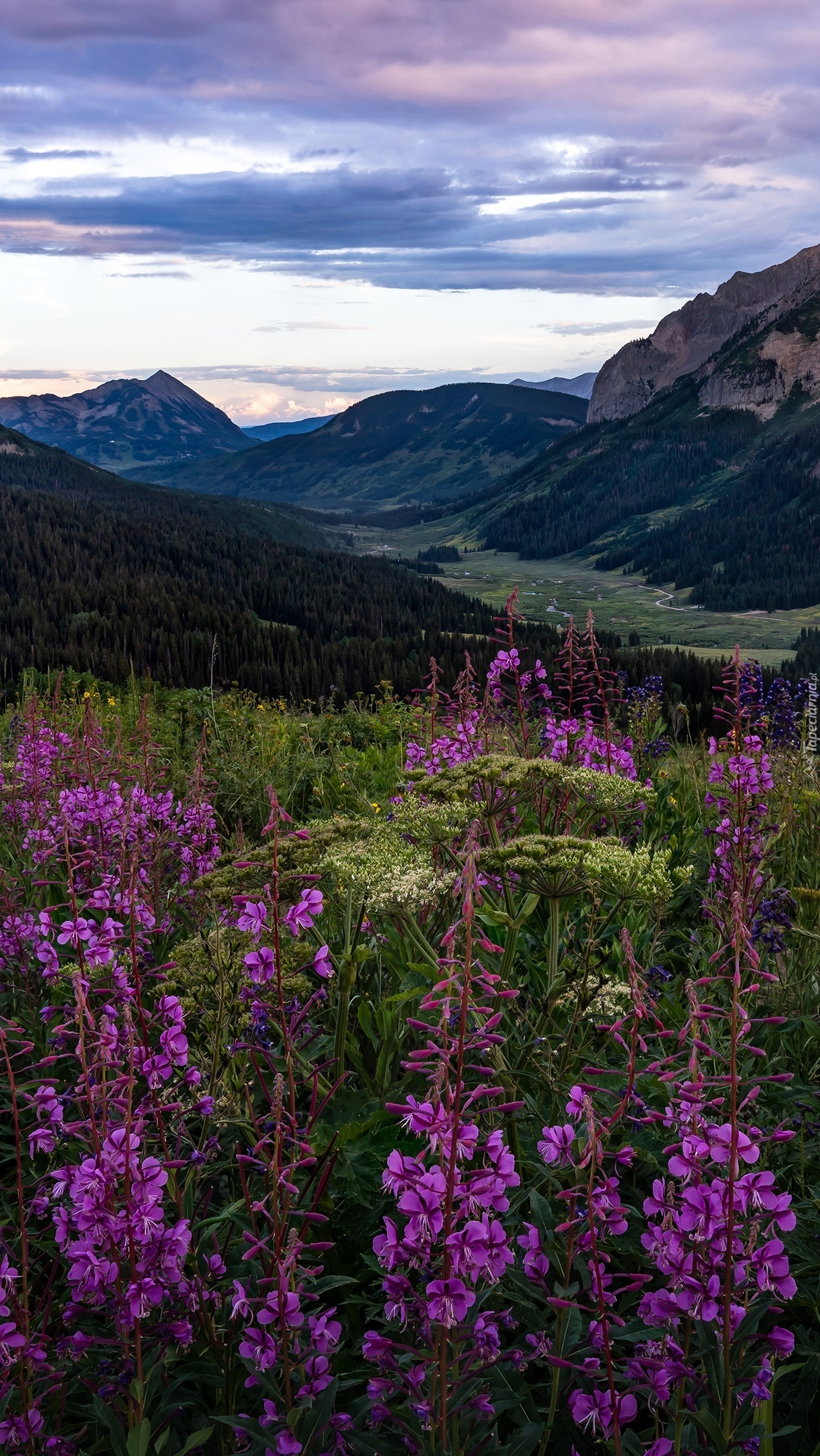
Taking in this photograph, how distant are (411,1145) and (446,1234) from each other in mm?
1834

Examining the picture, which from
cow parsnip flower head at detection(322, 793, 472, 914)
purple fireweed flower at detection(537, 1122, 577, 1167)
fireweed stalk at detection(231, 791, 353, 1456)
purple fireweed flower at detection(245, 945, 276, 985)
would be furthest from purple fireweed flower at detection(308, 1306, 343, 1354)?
cow parsnip flower head at detection(322, 793, 472, 914)

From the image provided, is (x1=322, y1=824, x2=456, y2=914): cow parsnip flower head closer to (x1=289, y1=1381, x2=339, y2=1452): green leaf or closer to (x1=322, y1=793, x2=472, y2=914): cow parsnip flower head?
(x1=322, y1=793, x2=472, y2=914): cow parsnip flower head

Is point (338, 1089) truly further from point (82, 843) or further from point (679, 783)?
point (679, 783)

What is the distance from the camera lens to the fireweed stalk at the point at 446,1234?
2057 millimetres

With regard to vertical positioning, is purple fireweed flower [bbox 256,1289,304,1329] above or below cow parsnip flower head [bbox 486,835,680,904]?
below

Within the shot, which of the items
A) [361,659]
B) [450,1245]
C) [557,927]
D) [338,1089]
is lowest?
[361,659]

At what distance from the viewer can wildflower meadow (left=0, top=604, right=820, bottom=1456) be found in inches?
89.9

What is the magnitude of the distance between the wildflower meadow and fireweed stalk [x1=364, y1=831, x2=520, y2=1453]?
0.01 m

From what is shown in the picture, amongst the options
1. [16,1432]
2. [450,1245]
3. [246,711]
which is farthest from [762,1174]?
[246,711]

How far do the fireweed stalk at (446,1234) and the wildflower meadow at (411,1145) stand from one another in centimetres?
1

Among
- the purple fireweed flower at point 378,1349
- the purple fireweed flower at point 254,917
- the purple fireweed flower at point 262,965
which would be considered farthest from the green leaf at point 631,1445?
the purple fireweed flower at point 254,917

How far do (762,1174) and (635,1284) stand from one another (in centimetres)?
40

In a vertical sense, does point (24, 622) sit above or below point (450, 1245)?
below

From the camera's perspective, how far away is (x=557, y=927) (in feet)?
14.6
